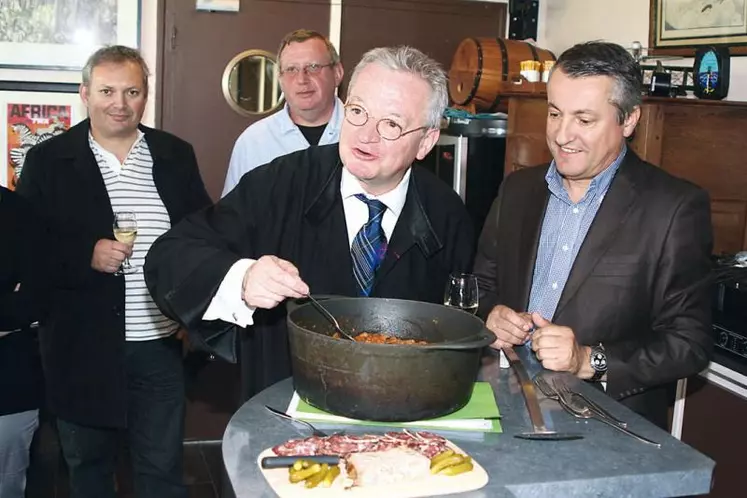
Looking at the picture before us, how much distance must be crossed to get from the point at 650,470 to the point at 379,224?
0.94 m

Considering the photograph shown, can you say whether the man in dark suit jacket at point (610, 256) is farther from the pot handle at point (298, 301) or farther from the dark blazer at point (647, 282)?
the pot handle at point (298, 301)

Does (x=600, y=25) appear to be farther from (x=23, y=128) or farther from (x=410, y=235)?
(x=23, y=128)

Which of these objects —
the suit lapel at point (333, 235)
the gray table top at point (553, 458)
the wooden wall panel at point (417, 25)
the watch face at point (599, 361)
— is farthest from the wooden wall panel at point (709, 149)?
the wooden wall panel at point (417, 25)

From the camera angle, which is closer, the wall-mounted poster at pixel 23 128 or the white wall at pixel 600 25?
the white wall at pixel 600 25

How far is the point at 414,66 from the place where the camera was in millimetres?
1945

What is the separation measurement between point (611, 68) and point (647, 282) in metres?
0.52

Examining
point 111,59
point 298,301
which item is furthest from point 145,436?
point 298,301

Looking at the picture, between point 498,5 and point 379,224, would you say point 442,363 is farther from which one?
point 498,5

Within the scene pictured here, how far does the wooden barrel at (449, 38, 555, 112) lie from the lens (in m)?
4.08

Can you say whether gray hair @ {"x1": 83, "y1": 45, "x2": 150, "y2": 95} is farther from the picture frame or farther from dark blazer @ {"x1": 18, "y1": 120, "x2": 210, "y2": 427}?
the picture frame

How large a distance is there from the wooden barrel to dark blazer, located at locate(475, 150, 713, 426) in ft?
6.58

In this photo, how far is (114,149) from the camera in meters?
3.25

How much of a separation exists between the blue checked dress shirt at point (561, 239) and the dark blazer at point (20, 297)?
64.4 inches

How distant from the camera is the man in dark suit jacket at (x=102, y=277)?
3.14m
